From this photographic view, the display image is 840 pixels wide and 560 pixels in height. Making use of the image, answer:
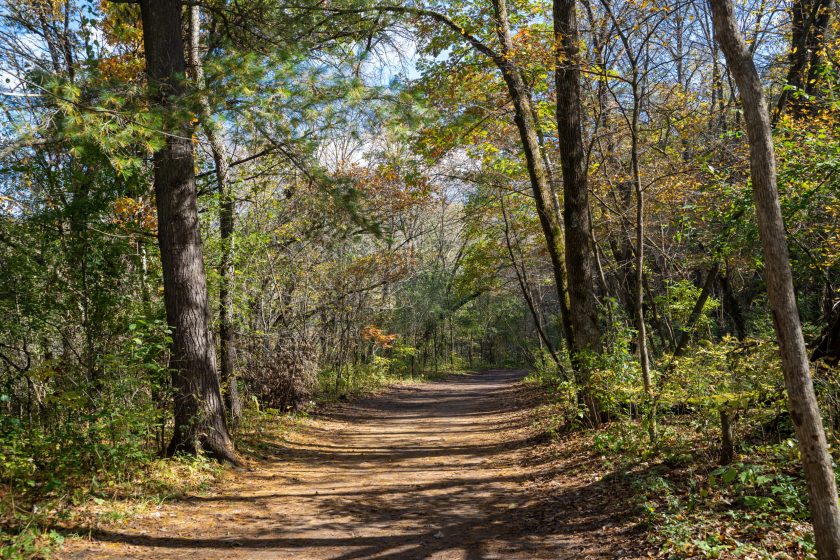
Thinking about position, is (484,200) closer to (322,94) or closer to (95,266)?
(322,94)

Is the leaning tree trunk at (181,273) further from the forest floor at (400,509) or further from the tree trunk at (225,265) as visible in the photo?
the tree trunk at (225,265)

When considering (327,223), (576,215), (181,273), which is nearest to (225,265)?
(181,273)

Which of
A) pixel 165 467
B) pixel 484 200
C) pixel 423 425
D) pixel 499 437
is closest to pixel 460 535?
pixel 165 467

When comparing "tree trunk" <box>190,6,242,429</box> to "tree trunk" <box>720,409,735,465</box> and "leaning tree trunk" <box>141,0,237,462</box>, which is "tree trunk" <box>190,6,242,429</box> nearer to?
"leaning tree trunk" <box>141,0,237,462</box>

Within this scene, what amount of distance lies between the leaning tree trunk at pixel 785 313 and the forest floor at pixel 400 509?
4.64 ft

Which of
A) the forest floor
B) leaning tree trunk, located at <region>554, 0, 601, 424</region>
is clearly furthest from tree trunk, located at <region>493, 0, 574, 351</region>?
the forest floor

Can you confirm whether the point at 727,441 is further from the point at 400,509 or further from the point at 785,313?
the point at 400,509

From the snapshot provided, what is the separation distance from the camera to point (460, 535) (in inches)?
196

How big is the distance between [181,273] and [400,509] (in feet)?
13.4

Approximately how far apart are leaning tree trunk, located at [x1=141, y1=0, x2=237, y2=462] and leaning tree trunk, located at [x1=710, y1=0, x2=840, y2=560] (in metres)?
6.10

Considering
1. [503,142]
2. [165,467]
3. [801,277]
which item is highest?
[503,142]

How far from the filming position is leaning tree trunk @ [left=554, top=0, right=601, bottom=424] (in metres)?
8.52

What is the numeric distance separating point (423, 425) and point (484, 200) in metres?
6.21

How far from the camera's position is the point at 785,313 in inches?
122
